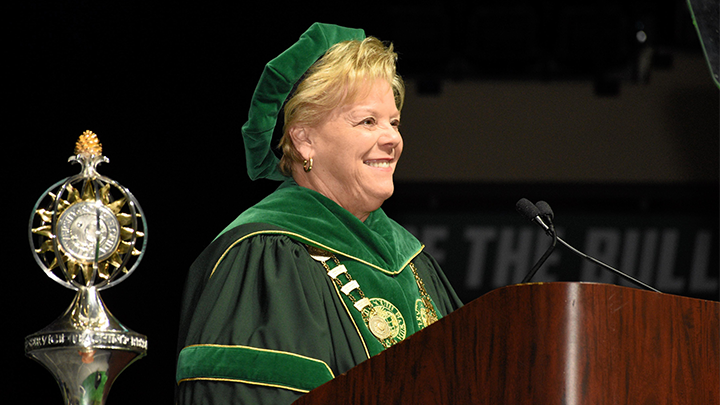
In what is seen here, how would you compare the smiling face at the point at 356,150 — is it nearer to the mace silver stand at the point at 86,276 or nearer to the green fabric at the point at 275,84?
the green fabric at the point at 275,84

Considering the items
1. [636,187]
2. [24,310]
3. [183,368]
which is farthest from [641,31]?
[183,368]

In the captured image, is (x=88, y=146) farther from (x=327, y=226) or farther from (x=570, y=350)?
(x=570, y=350)

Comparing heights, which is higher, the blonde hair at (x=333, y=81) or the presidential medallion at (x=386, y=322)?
the blonde hair at (x=333, y=81)

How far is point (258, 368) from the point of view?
169 cm

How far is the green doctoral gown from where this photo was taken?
1.70 metres

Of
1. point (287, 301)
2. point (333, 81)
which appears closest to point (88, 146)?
point (333, 81)

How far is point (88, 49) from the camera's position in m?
3.03

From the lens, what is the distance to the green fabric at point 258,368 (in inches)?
66.2

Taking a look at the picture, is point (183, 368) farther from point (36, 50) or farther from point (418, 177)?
point (418, 177)

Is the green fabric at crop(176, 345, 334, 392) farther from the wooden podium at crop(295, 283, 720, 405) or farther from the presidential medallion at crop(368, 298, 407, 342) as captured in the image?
the wooden podium at crop(295, 283, 720, 405)

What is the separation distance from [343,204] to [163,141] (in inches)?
44.8

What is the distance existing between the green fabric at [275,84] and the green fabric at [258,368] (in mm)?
594

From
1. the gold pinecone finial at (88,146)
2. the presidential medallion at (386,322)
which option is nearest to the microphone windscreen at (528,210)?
the presidential medallion at (386,322)

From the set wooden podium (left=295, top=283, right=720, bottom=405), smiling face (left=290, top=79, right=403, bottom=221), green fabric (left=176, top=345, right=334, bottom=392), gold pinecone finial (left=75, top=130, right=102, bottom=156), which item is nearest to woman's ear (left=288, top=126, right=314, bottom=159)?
smiling face (left=290, top=79, right=403, bottom=221)
